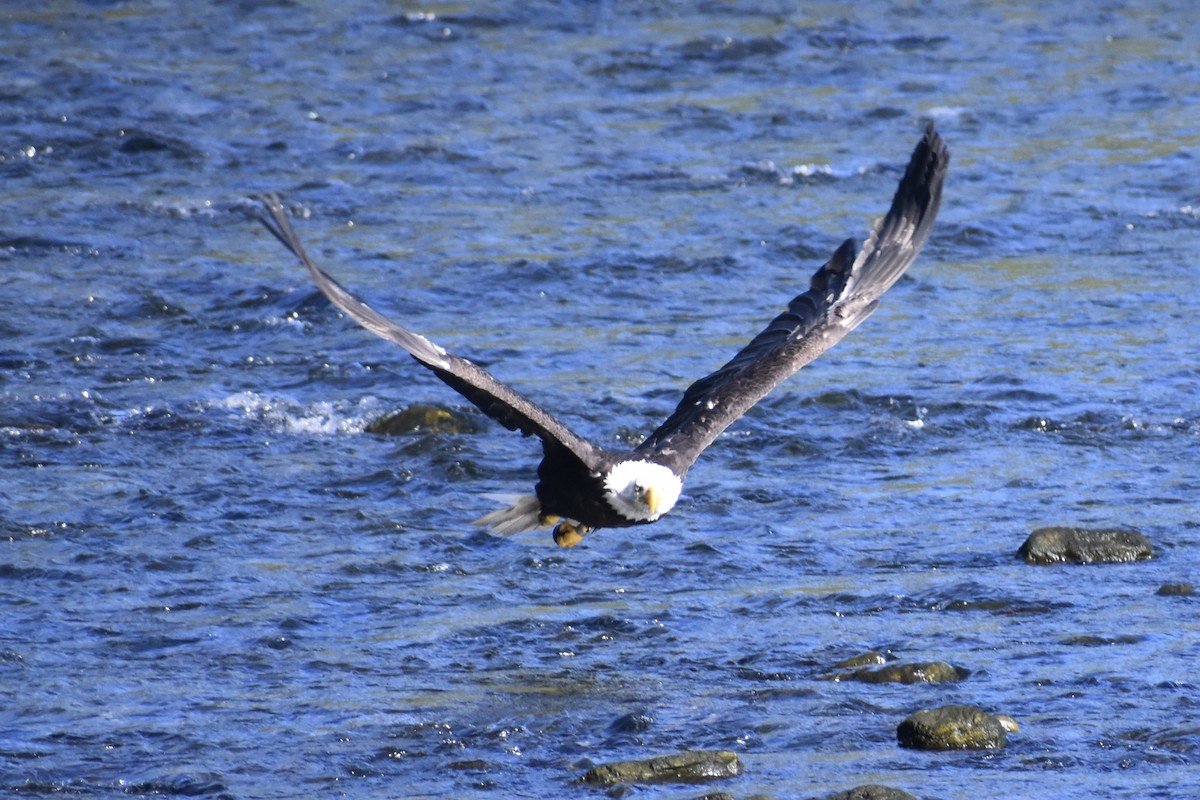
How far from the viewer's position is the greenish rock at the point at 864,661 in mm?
5770

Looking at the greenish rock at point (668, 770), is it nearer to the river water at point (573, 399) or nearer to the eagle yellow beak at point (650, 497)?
the river water at point (573, 399)

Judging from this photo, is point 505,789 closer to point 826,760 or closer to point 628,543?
point 826,760

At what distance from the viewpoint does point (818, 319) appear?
6.87m

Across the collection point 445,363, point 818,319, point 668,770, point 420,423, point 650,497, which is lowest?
point 420,423

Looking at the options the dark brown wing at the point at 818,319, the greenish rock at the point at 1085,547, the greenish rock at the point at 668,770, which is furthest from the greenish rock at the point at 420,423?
the greenish rock at the point at 668,770

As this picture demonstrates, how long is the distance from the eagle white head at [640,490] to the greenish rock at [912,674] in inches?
28.8

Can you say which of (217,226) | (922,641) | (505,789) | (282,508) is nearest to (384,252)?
(217,226)

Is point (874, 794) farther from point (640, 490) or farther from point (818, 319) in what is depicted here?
point (818, 319)

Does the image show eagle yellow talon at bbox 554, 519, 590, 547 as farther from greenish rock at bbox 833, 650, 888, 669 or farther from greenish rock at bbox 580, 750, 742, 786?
greenish rock at bbox 580, 750, 742, 786

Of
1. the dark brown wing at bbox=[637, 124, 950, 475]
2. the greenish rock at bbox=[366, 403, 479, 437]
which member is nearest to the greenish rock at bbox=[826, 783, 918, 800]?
the dark brown wing at bbox=[637, 124, 950, 475]

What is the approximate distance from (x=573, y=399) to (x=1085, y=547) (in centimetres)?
255

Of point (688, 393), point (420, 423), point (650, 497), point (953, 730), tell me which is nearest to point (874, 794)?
point (953, 730)

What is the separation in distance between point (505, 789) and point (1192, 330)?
17.6ft

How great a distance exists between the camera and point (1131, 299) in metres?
9.74
